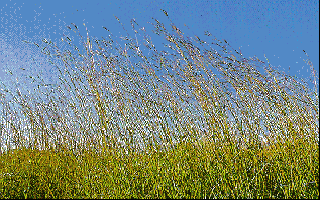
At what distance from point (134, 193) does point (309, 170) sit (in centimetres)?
90

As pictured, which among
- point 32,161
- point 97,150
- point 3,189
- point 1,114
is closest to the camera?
point 3,189

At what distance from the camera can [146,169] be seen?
1.70 meters

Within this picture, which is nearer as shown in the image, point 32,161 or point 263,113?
point 263,113

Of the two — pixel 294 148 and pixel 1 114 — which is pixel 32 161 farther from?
pixel 294 148

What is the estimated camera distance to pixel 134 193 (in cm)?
154

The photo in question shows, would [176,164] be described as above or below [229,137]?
below

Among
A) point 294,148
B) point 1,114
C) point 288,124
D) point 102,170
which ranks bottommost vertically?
point 102,170

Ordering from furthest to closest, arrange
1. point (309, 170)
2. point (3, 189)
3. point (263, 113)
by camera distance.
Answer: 1. point (3, 189)
2. point (263, 113)
3. point (309, 170)

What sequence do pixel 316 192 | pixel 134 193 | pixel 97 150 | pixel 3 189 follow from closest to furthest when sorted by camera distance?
pixel 316 192, pixel 134 193, pixel 3 189, pixel 97 150

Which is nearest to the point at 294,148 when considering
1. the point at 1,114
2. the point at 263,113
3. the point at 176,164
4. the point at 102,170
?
the point at 263,113

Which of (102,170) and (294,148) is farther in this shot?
(102,170)

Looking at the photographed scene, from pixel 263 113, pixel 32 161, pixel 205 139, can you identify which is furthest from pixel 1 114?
pixel 263 113

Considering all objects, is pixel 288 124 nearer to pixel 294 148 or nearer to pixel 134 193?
pixel 294 148

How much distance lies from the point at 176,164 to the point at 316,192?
0.70 meters
